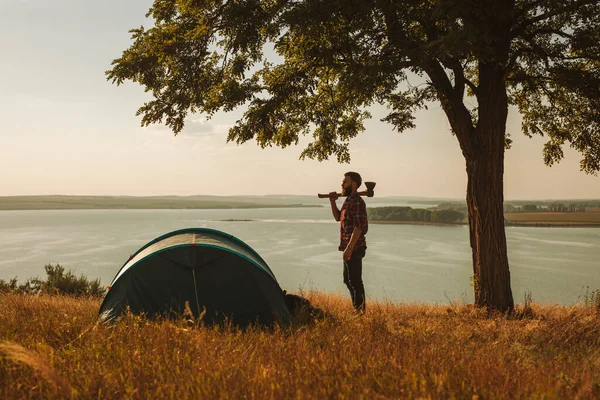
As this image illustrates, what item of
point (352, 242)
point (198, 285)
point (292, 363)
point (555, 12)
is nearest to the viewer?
point (292, 363)

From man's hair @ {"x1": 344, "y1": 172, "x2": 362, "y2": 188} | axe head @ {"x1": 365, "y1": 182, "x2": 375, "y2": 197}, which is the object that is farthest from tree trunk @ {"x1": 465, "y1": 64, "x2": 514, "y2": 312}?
man's hair @ {"x1": 344, "y1": 172, "x2": 362, "y2": 188}

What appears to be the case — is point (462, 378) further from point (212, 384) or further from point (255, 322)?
point (255, 322)

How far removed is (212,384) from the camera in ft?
10.9

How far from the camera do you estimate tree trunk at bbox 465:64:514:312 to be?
8.41 m

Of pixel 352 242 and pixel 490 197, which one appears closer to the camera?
pixel 352 242

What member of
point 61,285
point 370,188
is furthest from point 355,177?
point 61,285

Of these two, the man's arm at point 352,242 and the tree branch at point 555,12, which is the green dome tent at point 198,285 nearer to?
the man's arm at point 352,242

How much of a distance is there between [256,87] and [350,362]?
749cm

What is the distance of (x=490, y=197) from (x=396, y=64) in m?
3.29

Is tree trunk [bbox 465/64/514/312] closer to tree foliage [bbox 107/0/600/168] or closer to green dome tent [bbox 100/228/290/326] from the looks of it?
tree foliage [bbox 107/0/600/168]

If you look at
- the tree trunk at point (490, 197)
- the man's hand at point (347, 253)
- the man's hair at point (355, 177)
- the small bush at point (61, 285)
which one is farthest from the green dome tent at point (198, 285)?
the small bush at point (61, 285)

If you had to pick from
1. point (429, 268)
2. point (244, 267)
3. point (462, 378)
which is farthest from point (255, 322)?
point (429, 268)

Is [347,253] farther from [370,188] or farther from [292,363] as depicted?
[292,363]

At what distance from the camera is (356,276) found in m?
7.46
